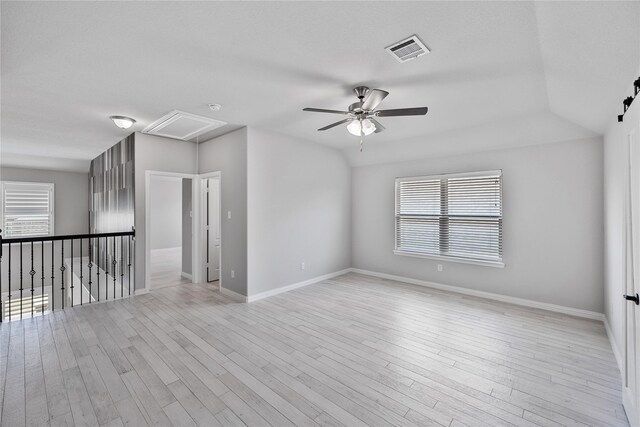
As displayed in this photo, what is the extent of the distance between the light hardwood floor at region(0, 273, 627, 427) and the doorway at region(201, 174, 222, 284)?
1.56 meters

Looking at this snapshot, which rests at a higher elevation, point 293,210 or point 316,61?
point 316,61

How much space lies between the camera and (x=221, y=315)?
152 inches

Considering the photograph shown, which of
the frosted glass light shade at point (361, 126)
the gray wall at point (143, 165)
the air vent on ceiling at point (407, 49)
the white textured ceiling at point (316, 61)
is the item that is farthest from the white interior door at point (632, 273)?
the gray wall at point (143, 165)

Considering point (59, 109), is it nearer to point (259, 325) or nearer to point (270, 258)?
point (270, 258)

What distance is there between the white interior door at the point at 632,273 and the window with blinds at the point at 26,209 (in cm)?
1102

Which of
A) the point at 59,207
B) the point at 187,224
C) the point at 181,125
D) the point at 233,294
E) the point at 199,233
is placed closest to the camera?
the point at 181,125

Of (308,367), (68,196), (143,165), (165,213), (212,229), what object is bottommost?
(308,367)

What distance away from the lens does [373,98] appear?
2.77 meters

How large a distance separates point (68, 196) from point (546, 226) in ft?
36.4

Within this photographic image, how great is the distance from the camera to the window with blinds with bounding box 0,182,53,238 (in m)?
7.23

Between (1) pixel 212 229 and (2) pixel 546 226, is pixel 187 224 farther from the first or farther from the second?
(2) pixel 546 226

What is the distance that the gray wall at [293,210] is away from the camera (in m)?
4.56

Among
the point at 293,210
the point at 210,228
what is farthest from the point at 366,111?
the point at 210,228

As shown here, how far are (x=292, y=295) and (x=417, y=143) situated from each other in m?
3.38
